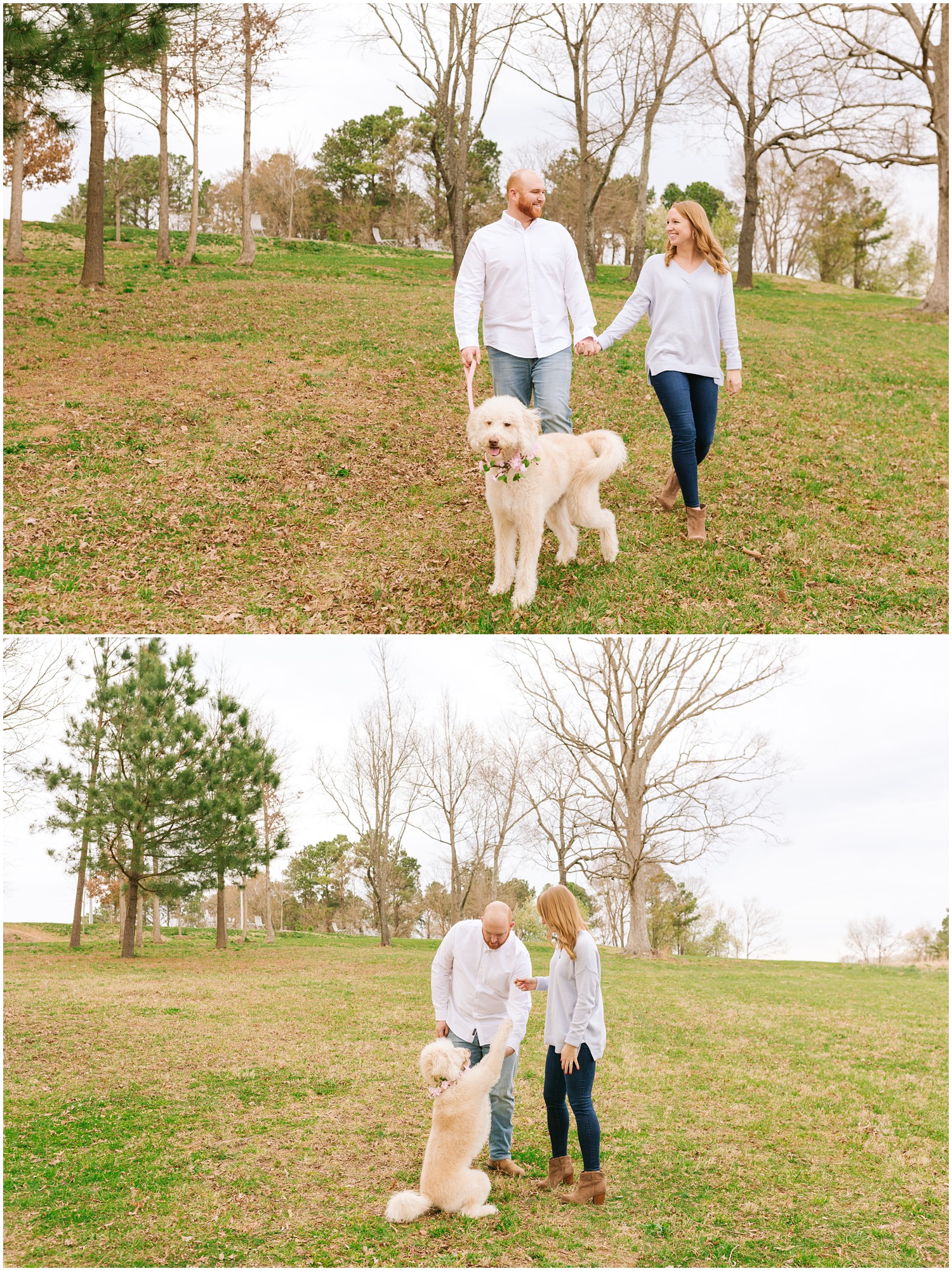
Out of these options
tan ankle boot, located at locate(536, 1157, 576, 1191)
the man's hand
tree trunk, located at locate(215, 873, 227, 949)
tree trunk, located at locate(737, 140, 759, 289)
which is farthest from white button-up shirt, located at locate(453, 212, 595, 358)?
tree trunk, located at locate(737, 140, 759, 289)

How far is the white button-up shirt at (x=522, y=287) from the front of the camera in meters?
5.60

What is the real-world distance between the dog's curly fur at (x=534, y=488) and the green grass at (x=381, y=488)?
267mm

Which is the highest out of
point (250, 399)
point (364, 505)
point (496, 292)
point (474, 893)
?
point (250, 399)

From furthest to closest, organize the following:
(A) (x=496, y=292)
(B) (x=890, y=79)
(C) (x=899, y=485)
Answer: (B) (x=890, y=79) → (C) (x=899, y=485) → (A) (x=496, y=292)

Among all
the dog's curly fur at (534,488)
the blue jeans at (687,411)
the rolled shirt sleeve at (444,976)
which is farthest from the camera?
the blue jeans at (687,411)

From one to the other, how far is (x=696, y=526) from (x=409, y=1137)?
202 inches

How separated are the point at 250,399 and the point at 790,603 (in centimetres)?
743

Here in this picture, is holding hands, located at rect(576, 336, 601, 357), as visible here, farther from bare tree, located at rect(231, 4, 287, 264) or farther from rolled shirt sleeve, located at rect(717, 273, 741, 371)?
bare tree, located at rect(231, 4, 287, 264)

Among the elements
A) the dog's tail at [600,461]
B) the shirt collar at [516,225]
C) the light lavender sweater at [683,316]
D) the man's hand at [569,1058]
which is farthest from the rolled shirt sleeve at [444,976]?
the shirt collar at [516,225]

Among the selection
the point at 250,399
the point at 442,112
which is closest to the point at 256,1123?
the point at 250,399

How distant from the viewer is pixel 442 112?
20562mm

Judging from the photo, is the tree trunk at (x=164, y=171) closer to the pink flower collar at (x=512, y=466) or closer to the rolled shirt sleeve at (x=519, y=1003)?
the pink flower collar at (x=512, y=466)

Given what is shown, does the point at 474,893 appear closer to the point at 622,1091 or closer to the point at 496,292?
the point at 622,1091

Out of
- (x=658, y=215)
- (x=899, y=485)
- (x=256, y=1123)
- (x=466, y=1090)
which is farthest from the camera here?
(x=658, y=215)
